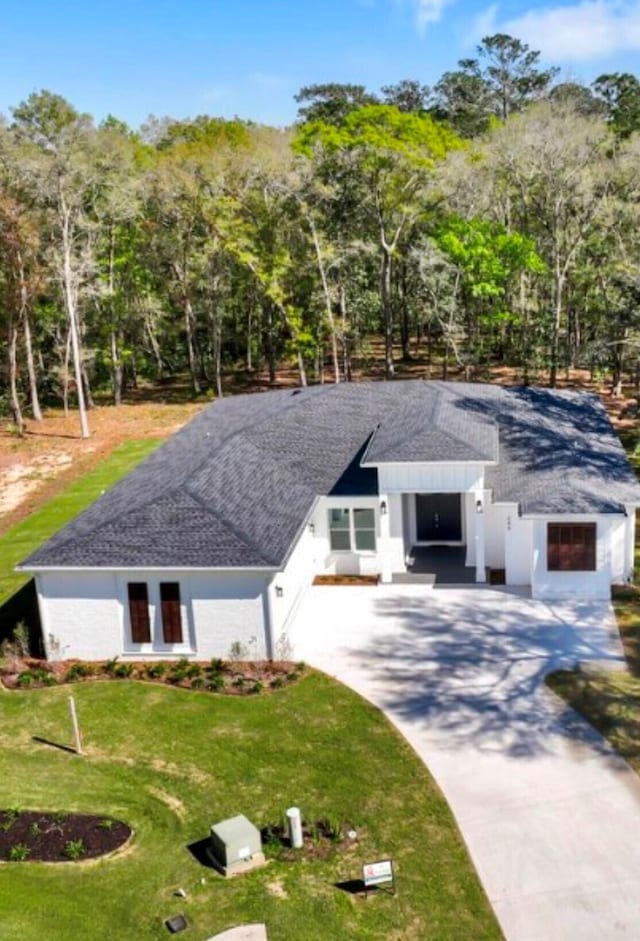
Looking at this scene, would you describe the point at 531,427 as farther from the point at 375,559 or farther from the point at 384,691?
the point at 384,691

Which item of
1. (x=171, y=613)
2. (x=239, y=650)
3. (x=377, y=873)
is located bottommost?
(x=377, y=873)

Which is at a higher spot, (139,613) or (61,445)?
(61,445)

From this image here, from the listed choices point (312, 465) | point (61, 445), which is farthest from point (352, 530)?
point (61, 445)

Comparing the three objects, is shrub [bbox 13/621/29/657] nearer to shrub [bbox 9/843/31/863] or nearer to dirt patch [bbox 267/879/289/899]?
shrub [bbox 9/843/31/863]

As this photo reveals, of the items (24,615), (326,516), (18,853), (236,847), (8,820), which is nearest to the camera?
(236,847)

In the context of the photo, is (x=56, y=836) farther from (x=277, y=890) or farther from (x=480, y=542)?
(x=480, y=542)

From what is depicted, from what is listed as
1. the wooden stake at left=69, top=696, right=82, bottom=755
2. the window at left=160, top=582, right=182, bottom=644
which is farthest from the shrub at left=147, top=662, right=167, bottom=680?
the wooden stake at left=69, top=696, right=82, bottom=755
